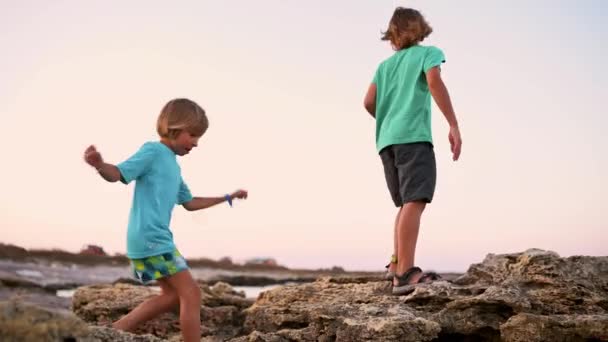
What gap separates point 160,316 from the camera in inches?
322

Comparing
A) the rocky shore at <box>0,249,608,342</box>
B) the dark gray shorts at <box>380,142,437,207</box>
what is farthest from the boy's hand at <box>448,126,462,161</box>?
the rocky shore at <box>0,249,608,342</box>

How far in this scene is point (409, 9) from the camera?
24.5ft

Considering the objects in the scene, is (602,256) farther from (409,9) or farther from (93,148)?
(93,148)

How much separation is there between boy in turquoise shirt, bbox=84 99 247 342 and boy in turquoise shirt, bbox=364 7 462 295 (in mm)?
2131

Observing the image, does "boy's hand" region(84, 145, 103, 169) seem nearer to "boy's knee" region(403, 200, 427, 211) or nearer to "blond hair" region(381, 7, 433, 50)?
"boy's knee" region(403, 200, 427, 211)

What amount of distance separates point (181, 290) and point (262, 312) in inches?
78.4

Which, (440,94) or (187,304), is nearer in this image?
(187,304)

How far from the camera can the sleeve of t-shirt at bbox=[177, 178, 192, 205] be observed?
6.31 metres

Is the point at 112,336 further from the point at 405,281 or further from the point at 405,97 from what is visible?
the point at 405,97

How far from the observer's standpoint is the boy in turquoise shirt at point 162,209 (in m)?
5.59

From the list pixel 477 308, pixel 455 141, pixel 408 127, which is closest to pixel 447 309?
pixel 477 308

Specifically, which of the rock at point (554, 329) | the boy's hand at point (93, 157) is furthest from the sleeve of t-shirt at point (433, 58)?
the boy's hand at point (93, 157)

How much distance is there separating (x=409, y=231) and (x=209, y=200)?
1.94 m

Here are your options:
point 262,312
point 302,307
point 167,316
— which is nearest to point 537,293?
point 302,307
